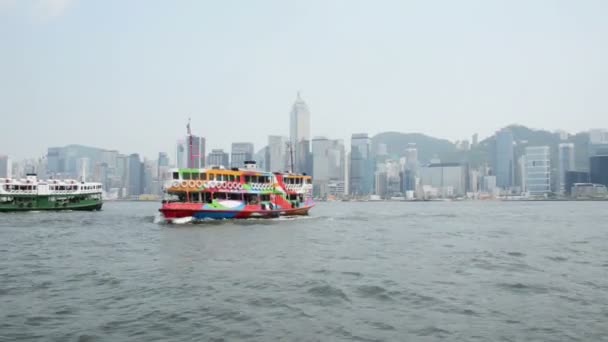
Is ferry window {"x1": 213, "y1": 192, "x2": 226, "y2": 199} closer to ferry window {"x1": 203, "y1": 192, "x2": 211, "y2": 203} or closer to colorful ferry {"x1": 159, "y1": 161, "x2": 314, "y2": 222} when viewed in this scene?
colorful ferry {"x1": 159, "y1": 161, "x2": 314, "y2": 222}

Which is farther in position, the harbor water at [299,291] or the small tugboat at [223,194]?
the small tugboat at [223,194]

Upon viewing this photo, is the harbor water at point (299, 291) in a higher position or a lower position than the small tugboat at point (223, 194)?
lower

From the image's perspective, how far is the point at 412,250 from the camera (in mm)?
29328

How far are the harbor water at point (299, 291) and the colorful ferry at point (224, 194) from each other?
12.1m

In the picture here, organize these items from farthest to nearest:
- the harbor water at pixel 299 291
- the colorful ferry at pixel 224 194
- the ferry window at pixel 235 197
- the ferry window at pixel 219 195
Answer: the ferry window at pixel 235 197 → the ferry window at pixel 219 195 → the colorful ferry at pixel 224 194 → the harbor water at pixel 299 291

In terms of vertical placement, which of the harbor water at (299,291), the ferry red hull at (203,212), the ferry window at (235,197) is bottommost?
the harbor water at (299,291)

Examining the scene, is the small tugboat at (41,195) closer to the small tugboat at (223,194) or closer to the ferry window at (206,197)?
the small tugboat at (223,194)

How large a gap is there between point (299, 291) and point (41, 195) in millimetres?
60555

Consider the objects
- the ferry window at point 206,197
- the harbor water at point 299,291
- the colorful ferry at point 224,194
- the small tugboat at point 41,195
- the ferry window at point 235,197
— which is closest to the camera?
the harbor water at point 299,291

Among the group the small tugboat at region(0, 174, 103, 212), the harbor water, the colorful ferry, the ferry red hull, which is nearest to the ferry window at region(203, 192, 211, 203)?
the colorful ferry

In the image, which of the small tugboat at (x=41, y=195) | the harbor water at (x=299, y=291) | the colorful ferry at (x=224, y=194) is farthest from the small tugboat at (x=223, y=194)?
the small tugboat at (x=41, y=195)

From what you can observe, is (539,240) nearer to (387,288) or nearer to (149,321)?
(387,288)

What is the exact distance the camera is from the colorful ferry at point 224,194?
1758 inches

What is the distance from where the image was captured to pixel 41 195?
67.6 meters
